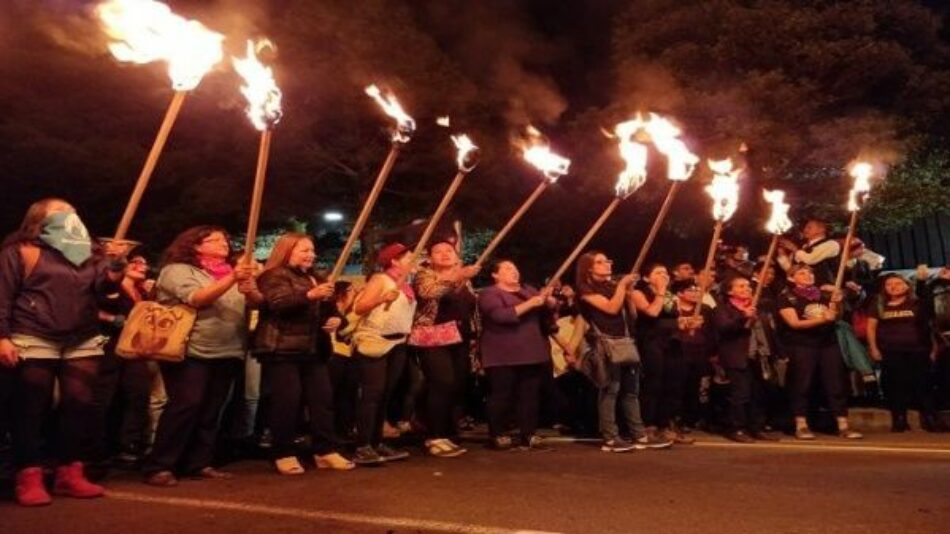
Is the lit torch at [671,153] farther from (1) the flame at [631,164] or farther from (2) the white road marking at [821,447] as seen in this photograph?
(2) the white road marking at [821,447]

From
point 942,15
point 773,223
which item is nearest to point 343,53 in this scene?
point 773,223

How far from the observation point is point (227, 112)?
16.1 metres

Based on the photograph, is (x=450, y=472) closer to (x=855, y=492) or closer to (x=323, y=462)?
(x=323, y=462)

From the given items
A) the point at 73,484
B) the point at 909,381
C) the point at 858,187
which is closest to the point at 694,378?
the point at 909,381

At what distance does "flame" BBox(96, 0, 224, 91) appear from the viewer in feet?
17.3

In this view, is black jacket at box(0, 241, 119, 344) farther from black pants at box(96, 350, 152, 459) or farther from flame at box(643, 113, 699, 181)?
flame at box(643, 113, 699, 181)

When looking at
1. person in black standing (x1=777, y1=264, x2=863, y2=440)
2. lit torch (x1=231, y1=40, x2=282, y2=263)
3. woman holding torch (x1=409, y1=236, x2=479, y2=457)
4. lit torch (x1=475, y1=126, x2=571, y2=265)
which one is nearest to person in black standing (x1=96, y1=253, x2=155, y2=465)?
lit torch (x1=231, y1=40, x2=282, y2=263)

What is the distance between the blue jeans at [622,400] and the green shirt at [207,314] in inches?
123

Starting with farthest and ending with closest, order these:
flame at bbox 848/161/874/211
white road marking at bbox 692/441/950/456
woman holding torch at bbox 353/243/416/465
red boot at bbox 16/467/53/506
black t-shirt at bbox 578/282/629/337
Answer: flame at bbox 848/161/874/211
black t-shirt at bbox 578/282/629/337
white road marking at bbox 692/441/950/456
woman holding torch at bbox 353/243/416/465
red boot at bbox 16/467/53/506

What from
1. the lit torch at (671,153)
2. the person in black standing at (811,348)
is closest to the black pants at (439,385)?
the lit torch at (671,153)

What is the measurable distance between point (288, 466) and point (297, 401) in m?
0.48

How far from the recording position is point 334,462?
6281 millimetres

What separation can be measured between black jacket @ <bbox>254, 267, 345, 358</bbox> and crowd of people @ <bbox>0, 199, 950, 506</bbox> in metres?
0.02

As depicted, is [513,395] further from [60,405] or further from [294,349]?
[60,405]
